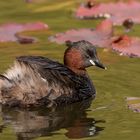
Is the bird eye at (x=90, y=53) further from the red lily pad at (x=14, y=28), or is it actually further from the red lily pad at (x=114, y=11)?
the red lily pad at (x=114, y=11)

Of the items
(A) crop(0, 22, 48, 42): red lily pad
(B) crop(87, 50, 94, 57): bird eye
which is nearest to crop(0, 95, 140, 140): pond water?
(B) crop(87, 50, 94, 57): bird eye

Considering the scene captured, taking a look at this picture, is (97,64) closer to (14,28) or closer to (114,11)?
(14,28)

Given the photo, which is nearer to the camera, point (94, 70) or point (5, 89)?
point (5, 89)

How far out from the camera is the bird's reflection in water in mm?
8571

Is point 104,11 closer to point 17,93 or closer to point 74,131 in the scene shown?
point 17,93

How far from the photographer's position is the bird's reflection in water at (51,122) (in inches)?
337

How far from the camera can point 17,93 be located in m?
9.66

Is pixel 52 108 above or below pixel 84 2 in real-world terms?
below

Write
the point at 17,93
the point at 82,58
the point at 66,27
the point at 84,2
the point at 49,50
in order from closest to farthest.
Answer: the point at 17,93 < the point at 82,58 < the point at 49,50 < the point at 66,27 < the point at 84,2

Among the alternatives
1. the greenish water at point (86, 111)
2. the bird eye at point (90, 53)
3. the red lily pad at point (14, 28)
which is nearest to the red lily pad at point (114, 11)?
the greenish water at point (86, 111)

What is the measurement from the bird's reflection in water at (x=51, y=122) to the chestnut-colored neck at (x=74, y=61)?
0.87m

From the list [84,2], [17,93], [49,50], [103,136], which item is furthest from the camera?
[84,2]

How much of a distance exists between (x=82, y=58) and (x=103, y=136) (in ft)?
8.07

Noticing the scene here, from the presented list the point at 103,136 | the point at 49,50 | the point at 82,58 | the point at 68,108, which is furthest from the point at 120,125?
the point at 49,50
